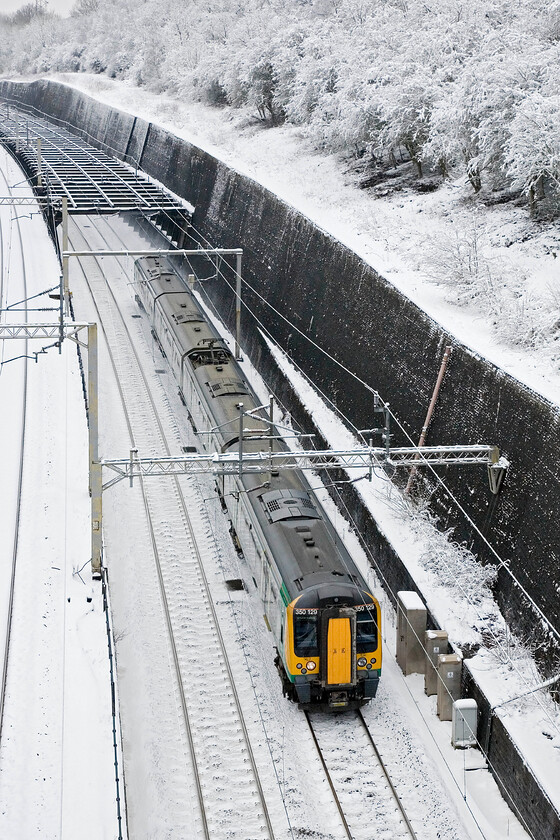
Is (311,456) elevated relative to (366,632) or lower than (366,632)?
elevated

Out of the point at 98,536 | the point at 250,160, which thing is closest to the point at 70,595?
the point at 98,536

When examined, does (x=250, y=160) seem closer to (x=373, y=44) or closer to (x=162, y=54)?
(x=373, y=44)

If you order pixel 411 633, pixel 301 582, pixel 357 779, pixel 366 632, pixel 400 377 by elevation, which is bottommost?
pixel 357 779

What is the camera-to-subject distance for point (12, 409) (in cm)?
2950

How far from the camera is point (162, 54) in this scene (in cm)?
7288

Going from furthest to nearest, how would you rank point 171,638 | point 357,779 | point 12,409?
point 12,409
point 171,638
point 357,779

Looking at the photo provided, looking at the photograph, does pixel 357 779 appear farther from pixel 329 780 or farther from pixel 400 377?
pixel 400 377

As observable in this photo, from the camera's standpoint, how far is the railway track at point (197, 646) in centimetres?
1447

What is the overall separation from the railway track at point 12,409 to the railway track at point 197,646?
302 centimetres

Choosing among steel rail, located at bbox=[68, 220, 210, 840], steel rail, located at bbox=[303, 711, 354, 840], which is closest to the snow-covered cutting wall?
steel rail, located at bbox=[303, 711, 354, 840]

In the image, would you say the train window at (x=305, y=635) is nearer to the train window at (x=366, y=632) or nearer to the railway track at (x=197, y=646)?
the train window at (x=366, y=632)


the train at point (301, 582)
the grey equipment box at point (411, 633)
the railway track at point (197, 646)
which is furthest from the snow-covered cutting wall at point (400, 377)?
the railway track at point (197, 646)

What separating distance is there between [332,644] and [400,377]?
8.38 metres

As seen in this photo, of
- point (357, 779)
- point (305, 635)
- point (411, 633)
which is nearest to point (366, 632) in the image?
point (305, 635)
